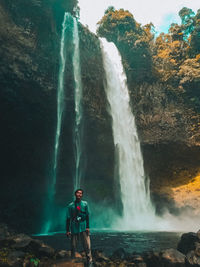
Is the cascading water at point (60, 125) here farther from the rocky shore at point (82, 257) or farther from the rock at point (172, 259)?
the rock at point (172, 259)

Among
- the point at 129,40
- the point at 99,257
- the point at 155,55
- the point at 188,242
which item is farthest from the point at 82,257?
the point at 155,55

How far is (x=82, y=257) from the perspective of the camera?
22.9ft

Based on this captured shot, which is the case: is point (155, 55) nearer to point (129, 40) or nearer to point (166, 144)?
point (129, 40)

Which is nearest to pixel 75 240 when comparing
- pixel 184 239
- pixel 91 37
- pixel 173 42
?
pixel 184 239

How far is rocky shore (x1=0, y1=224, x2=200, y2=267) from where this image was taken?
5840mm

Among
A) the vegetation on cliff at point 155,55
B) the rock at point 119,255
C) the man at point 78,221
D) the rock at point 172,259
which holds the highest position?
the vegetation on cliff at point 155,55

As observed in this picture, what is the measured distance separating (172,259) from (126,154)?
1384cm

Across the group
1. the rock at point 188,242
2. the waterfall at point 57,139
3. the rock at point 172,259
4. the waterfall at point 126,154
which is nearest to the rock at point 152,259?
the rock at point 172,259

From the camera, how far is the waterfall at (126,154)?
59.3 feet

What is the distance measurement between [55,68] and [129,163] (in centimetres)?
1012

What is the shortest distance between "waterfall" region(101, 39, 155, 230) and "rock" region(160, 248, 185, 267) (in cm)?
1039

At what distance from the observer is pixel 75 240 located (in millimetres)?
5047

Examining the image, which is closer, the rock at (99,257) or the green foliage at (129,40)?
the rock at (99,257)

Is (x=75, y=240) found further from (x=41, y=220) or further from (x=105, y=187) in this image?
(x=105, y=187)
